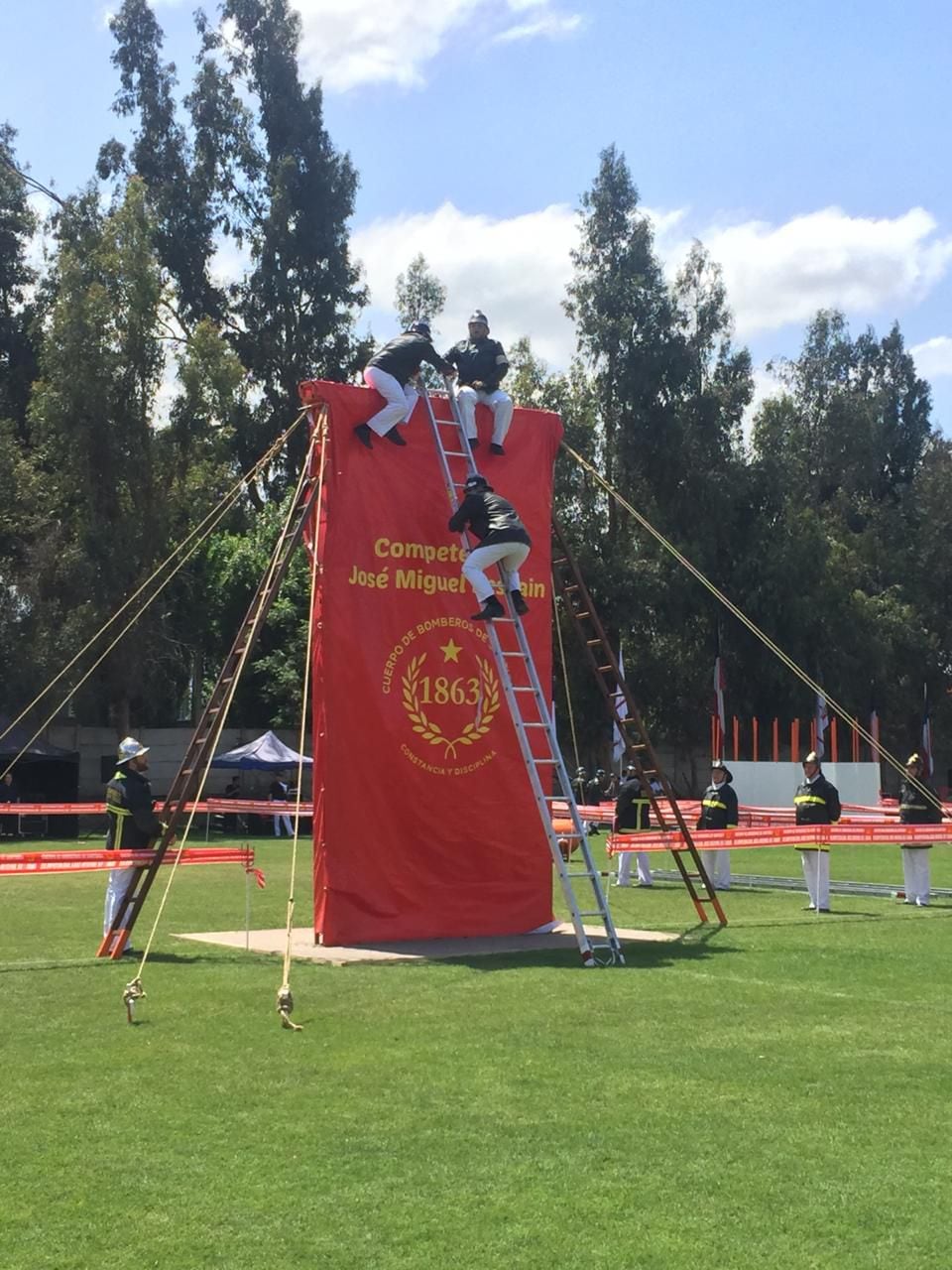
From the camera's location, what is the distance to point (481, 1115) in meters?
6.56

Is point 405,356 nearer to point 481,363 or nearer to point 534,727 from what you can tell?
point 481,363

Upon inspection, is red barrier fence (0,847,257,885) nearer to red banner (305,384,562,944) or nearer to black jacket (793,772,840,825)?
red banner (305,384,562,944)

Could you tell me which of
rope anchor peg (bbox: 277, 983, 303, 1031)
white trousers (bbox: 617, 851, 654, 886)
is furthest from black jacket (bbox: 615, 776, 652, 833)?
rope anchor peg (bbox: 277, 983, 303, 1031)

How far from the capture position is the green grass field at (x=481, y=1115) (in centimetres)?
500

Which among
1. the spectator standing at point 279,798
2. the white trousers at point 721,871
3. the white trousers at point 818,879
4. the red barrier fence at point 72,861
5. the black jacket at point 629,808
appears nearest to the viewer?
the red barrier fence at point 72,861

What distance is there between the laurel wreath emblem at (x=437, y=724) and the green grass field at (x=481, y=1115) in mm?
2418

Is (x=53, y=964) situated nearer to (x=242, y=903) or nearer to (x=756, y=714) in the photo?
(x=242, y=903)

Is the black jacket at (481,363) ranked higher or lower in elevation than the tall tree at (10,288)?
lower

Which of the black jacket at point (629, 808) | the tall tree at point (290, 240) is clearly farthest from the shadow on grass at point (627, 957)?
the tall tree at point (290, 240)

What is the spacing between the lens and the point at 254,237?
150 ft

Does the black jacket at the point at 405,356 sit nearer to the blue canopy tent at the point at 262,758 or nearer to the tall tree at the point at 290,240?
the blue canopy tent at the point at 262,758

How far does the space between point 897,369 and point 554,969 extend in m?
49.2

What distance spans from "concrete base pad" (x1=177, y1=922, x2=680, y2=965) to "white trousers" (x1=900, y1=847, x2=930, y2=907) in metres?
4.61

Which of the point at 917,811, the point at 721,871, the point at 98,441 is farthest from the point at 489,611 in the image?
the point at 98,441
